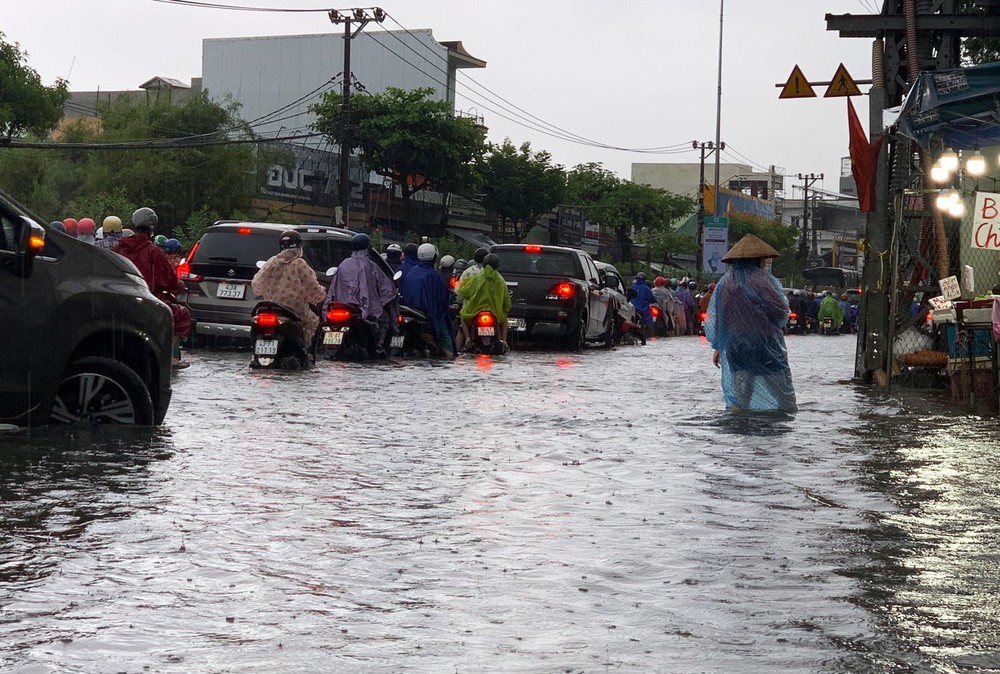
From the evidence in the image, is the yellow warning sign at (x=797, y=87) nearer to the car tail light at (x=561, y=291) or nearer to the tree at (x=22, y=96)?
the car tail light at (x=561, y=291)

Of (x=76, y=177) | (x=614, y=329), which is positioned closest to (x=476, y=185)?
(x=76, y=177)

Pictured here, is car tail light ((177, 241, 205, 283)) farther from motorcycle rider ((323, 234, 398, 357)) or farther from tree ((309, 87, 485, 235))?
tree ((309, 87, 485, 235))

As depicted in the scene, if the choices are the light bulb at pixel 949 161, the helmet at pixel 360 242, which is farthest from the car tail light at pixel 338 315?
the light bulb at pixel 949 161

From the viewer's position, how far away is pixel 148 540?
667 centimetres

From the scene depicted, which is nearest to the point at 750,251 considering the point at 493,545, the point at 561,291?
the point at 493,545

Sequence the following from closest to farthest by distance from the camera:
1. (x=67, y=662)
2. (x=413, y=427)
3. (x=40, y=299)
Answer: (x=67, y=662)
(x=40, y=299)
(x=413, y=427)

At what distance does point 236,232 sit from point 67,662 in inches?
672

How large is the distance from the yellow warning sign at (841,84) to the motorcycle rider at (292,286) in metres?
7.16

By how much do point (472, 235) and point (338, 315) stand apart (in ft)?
175

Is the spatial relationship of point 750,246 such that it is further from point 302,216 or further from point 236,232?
point 302,216

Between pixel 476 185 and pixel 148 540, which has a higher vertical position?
pixel 476 185

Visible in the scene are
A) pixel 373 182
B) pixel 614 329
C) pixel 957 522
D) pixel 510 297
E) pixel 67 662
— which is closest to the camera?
pixel 67 662

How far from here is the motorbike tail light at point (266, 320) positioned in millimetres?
17750

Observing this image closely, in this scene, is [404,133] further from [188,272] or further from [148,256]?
[148,256]
